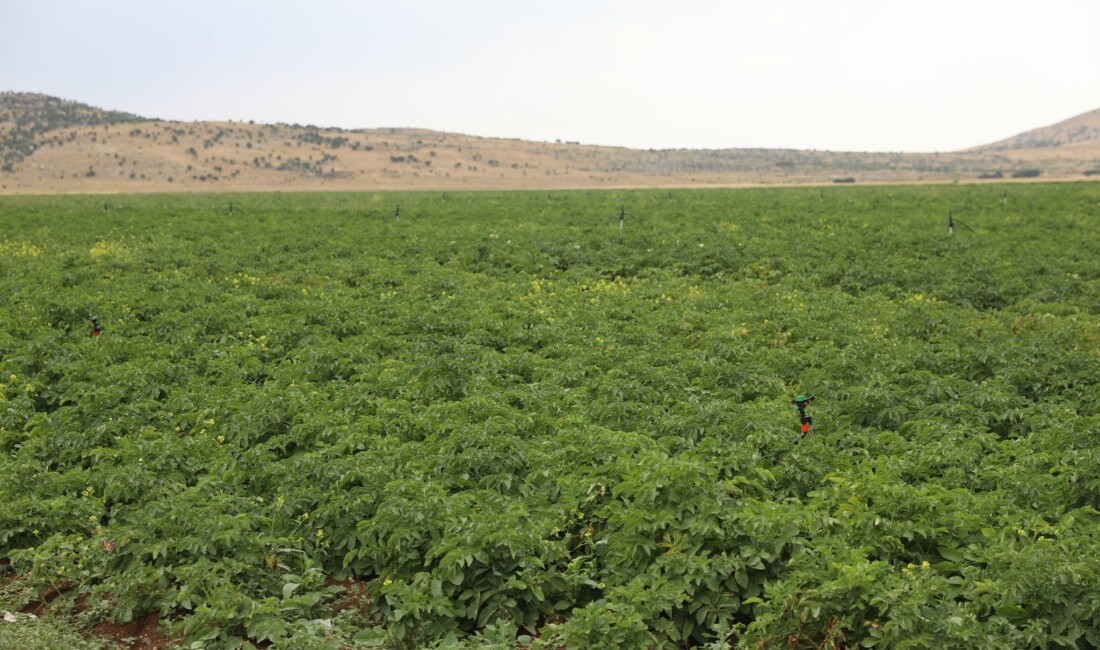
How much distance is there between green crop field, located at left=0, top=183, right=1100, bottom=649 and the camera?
619 cm

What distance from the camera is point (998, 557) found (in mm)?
6035

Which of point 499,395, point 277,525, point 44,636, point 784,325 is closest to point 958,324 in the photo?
point 784,325

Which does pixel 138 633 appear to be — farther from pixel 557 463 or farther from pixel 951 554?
pixel 951 554

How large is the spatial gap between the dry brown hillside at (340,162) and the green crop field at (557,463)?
73.6m

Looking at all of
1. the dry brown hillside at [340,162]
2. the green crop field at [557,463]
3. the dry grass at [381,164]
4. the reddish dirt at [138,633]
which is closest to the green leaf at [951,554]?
the green crop field at [557,463]

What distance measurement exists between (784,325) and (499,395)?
5.99 meters

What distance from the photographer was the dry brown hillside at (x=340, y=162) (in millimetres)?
90688

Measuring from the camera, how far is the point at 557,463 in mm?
8305

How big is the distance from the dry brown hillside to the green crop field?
73595mm

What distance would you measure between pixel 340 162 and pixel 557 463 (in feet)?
346

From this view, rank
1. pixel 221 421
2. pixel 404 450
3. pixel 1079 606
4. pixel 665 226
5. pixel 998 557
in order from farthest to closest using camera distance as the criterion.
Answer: pixel 665 226 → pixel 221 421 → pixel 404 450 → pixel 998 557 → pixel 1079 606

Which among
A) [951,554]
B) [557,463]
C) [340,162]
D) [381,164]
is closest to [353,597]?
[557,463]

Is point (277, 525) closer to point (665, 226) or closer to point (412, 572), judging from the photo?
point (412, 572)

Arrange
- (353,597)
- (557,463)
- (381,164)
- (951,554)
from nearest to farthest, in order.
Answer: (951,554), (353,597), (557,463), (381,164)
